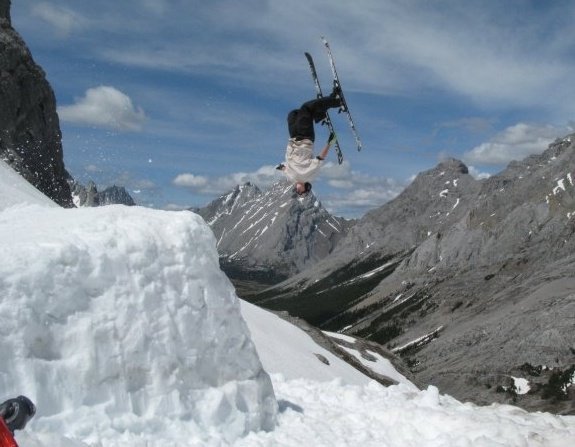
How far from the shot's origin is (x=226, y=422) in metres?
12.4

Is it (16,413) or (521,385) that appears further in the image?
(521,385)

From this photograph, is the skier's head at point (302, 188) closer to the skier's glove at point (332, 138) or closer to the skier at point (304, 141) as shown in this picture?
the skier at point (304, 141)

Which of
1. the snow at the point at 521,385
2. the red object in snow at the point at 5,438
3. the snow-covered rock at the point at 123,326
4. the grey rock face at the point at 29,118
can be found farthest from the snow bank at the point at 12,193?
the snow at the point at 521,385

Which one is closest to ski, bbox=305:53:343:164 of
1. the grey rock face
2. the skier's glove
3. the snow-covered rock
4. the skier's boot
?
the skier's glove

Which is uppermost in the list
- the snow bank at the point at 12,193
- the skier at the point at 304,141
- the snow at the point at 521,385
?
the skier at the point at 304,141

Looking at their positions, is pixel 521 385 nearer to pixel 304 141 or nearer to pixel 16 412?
pixel 304 141

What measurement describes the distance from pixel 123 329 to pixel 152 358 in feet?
2.82

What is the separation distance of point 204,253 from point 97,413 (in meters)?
4.34

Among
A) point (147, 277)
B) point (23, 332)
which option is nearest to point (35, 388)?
point (23, 332)

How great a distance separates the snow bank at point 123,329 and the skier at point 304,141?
20.7 feet

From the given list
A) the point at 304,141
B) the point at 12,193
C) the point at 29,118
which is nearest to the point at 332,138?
the point at 304,141

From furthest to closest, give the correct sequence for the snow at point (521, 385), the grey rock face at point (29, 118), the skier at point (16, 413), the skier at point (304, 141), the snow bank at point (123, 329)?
the snow at point (521, 385), the grey rock face at point (29, 118), the skier at point (304, 141), the snow bank at point (123, 329), the skier at point (16, 413)

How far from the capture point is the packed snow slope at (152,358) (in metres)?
10.5

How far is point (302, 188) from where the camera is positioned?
19516 mm
